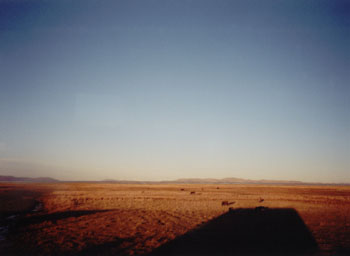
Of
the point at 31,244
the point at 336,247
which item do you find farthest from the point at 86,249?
the point at 336,247

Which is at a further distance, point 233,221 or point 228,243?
point 233,221

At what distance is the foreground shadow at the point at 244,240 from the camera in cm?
830

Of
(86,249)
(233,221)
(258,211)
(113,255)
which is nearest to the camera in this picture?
(113,255)

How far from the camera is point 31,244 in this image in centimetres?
913

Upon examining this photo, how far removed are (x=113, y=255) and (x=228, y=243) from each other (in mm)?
4607

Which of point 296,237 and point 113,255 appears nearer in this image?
point 113,255

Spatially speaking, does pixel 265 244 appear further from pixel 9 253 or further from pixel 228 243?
pixel 9 253

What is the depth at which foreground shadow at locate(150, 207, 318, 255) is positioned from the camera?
8297 millimetres

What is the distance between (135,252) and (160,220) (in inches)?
244

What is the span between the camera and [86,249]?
8.45 metres

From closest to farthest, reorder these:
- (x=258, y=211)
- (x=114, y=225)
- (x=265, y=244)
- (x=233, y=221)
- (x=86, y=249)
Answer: (x=86, y=249) → (x=265, y=244) → (x=114, y=225) → (x=233, y=221) → (x=258, y=211)

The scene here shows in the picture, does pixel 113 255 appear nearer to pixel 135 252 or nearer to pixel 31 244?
pixel 135 252

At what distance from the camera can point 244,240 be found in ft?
31.4

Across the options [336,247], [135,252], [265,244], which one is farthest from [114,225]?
[336,247]
